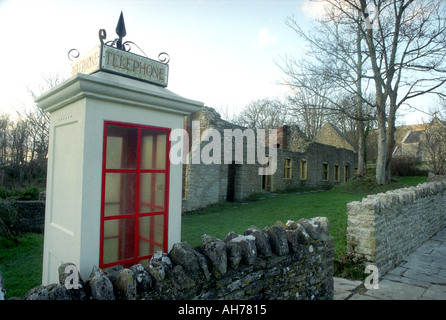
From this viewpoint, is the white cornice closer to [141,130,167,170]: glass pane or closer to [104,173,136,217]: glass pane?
[141,130,167,170]: glass pane

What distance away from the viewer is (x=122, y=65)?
244 centimetres

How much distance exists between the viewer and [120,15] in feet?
8.55

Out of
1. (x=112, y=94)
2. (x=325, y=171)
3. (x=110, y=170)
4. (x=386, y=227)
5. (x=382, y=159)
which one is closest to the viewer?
(x=112, y=94)

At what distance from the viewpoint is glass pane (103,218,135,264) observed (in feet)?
7.69

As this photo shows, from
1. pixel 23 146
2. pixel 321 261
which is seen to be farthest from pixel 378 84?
pixel 23 146

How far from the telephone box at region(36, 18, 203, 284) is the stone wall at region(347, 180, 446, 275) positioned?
13.3 feet

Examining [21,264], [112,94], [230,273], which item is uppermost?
[112,94]

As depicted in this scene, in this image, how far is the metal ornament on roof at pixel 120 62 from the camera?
2326 mm

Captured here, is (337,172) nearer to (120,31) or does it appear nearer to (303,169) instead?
(303,169)

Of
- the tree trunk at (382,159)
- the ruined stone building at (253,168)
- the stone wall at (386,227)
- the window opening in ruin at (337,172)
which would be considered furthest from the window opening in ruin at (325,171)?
the stone wall at (386,227)

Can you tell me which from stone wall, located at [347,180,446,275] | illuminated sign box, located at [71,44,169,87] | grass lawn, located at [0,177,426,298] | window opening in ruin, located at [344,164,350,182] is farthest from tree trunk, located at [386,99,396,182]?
illuminated sign box, located at [71,44,169,87]

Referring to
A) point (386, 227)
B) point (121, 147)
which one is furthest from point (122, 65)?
point (386, 227)

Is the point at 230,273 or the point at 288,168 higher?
the point at 288,168

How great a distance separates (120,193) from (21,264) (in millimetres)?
4257
